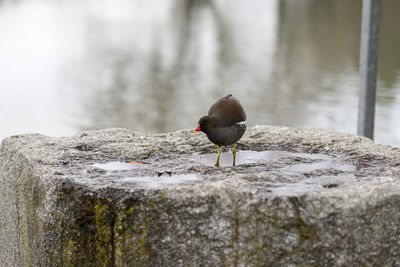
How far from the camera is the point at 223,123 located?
94.0 inches

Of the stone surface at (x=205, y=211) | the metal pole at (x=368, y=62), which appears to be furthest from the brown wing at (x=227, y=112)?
the metal pole at (x=368, y=62)

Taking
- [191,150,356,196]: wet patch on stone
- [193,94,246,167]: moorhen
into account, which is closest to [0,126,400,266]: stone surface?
[191,150,356,196]: wet patch on stone

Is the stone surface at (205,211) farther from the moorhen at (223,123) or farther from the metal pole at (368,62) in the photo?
the metal pole at (368,62)

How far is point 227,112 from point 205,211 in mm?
558

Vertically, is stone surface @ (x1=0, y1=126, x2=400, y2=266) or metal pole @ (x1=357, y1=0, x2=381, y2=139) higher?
metal pole @ (x1=357, y1=0, x2=381, y2=139)

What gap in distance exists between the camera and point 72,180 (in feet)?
7.24

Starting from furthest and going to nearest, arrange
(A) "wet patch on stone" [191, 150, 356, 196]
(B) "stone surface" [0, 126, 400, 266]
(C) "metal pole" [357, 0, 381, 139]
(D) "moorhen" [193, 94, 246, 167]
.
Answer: (C) "metal pole" [357, 0, 381, 139]
(D) "moorhen" [193, 94, 246, 167]
(A) "wet patch on stone" [191, 150, 356, 196]
(B) "stone surface" [0, 126, 400, 266]

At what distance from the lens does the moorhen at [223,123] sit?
7.77 feet

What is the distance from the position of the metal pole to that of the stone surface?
4.34ft

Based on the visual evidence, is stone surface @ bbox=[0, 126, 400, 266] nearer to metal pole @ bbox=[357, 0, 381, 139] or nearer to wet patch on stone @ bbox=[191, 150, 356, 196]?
wet patch on stone @ bbox=[191, 150, 356, 196]

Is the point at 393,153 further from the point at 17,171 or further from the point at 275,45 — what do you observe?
the point at 275,45

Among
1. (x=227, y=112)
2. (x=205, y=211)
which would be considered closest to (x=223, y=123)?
(x=227, y=112)

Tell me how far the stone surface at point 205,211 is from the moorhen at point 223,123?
0.15 metres

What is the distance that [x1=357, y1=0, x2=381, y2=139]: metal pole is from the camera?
3.73 m
